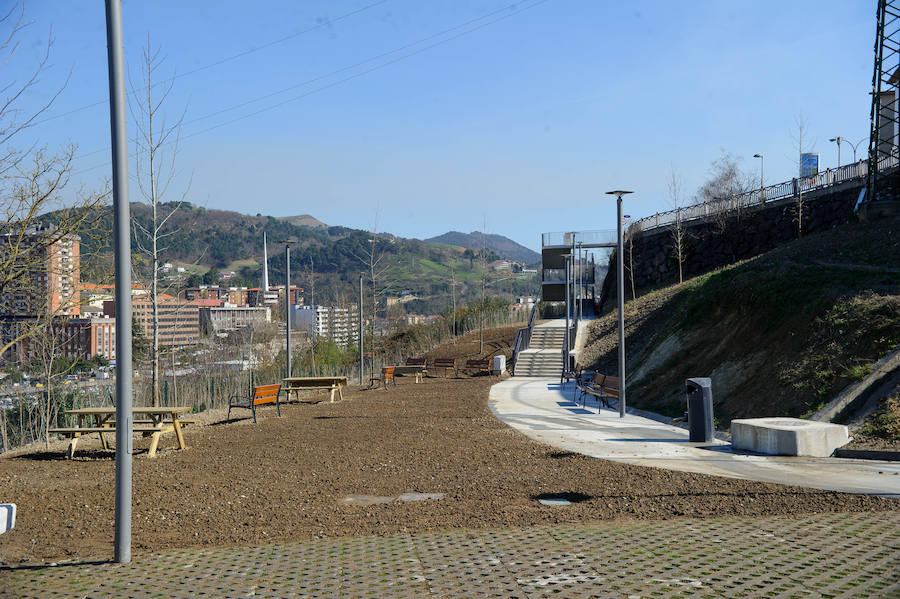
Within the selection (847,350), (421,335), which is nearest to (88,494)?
(847,350)

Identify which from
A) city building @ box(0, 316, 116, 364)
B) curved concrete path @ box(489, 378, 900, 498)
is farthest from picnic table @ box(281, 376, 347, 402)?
city building @ box(0, 316, 116, 364)

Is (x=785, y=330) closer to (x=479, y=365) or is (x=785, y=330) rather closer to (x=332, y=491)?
(x=332, y=491)

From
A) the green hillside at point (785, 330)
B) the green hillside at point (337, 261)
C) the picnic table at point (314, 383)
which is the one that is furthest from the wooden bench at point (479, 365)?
the green hillside at point (337, 261)

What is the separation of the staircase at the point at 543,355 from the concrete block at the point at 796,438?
19.4 meters

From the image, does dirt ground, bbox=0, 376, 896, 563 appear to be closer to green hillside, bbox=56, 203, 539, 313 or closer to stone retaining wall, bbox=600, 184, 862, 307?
stone retaining wall, bbox=600, 184, 862, 307

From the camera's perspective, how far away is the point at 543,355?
32531mm

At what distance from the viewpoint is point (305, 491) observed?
342 inches

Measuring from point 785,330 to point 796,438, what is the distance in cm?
662

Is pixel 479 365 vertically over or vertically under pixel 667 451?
under

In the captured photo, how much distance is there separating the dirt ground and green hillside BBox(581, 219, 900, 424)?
5.54 meters

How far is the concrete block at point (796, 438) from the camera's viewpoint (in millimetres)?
10492

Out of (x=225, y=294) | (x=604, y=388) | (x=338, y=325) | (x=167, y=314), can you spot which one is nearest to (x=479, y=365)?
(x=604, y=388)

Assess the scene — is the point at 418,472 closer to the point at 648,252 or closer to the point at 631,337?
the point at 631,337

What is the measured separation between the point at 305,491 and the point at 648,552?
14.1 feet
